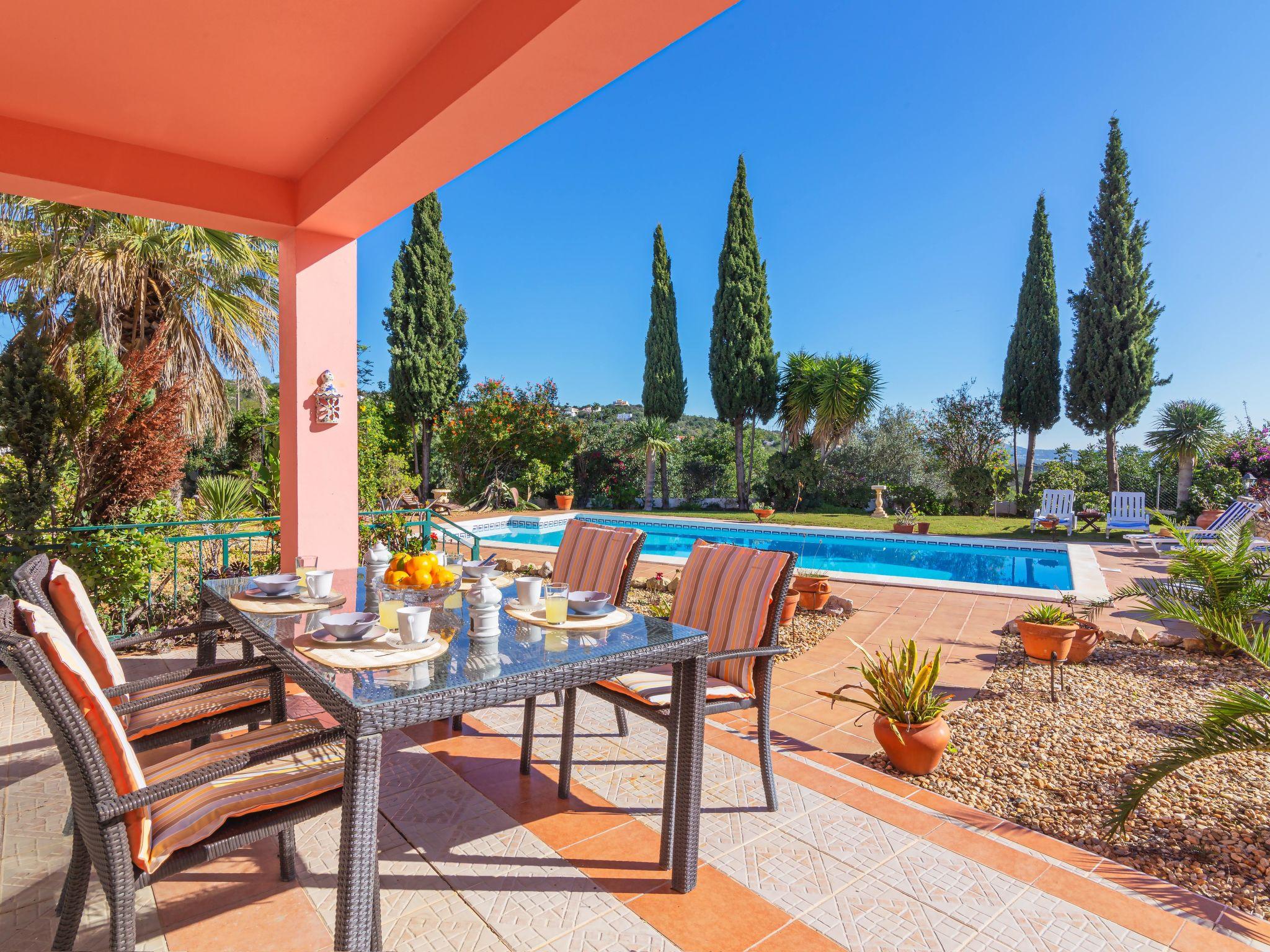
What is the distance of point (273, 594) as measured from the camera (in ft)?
7.52

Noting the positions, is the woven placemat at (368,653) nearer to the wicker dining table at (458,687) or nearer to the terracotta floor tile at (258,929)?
the wicker dining table at (458,687)

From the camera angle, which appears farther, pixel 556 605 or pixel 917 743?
pixel 917 743

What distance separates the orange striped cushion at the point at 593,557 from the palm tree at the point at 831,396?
508 inches

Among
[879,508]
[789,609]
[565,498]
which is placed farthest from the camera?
[565,498]

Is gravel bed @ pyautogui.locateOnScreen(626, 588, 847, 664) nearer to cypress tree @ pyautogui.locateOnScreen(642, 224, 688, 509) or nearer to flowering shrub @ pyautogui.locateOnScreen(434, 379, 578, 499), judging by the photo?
flowering shrub @ pyautogui.locateOnScreen(434, 379, 578, 499)

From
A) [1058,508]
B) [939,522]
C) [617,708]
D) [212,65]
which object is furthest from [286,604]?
[1058,508]

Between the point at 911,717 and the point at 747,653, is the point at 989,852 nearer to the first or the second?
the point at 911,717

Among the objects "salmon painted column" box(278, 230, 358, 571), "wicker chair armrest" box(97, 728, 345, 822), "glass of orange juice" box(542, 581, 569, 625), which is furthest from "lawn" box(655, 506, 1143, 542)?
"wicker chair armrest" box(97, 728, 345, 822)

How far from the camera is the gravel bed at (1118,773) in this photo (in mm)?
2094

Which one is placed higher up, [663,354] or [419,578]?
[663,354]

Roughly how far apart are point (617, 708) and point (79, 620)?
6.38 ft

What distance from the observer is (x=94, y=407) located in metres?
4.09

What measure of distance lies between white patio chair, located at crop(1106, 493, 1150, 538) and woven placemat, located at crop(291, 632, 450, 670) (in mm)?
13181

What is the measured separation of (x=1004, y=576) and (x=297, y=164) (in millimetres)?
9013
